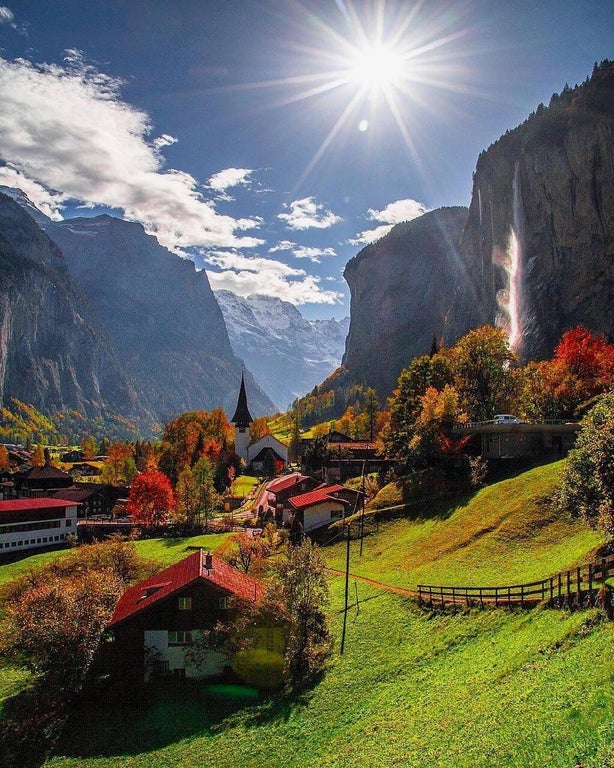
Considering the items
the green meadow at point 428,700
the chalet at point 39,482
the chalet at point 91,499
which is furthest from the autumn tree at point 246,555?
the chalet at point 39,482

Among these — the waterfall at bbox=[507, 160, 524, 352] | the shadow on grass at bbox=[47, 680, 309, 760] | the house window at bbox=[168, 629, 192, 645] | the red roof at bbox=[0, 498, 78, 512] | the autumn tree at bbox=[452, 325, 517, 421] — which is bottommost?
the shadow on grass at bbox=[47, 680, 309, 760]

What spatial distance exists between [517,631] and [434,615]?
665cm

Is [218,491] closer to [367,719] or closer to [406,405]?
[406,405]

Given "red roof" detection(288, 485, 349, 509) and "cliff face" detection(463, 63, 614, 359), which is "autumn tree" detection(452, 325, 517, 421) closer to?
"red roof" detection(288, 485, 349, 509)

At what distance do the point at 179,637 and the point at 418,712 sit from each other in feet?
55.6

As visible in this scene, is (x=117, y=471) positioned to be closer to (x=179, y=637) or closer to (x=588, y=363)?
(x=179, y=637)

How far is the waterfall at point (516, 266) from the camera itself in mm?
144500

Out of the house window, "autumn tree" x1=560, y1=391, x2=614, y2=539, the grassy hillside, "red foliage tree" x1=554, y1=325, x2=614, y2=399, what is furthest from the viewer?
"red foliage tree" x1=554, y1=325, x2=614, y2=399

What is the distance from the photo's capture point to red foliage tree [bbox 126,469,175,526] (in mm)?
79750

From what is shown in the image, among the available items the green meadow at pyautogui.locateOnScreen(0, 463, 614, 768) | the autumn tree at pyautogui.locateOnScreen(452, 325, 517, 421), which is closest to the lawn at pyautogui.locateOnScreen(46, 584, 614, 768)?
the green meadow at pyautogui.locateOnScreen(0, 463, 614, 768)

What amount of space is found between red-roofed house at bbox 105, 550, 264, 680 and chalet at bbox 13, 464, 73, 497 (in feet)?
271

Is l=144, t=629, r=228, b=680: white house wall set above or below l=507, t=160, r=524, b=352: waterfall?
below

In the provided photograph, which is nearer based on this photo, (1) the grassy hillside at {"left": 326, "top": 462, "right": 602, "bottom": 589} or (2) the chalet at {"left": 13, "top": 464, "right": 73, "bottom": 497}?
(1) the grassy hillside at {"left": 326, "top": 462, "right": 602, "bottom": 589}

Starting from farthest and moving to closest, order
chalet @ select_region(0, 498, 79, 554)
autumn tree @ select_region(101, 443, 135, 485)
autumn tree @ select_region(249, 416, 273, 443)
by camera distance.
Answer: autumn tree @ select_region(249, 416, 273, 443), autumn tree @ select_region(101, 443, 135, 485), chalet @ select_region(0, 498, 79, 554)
